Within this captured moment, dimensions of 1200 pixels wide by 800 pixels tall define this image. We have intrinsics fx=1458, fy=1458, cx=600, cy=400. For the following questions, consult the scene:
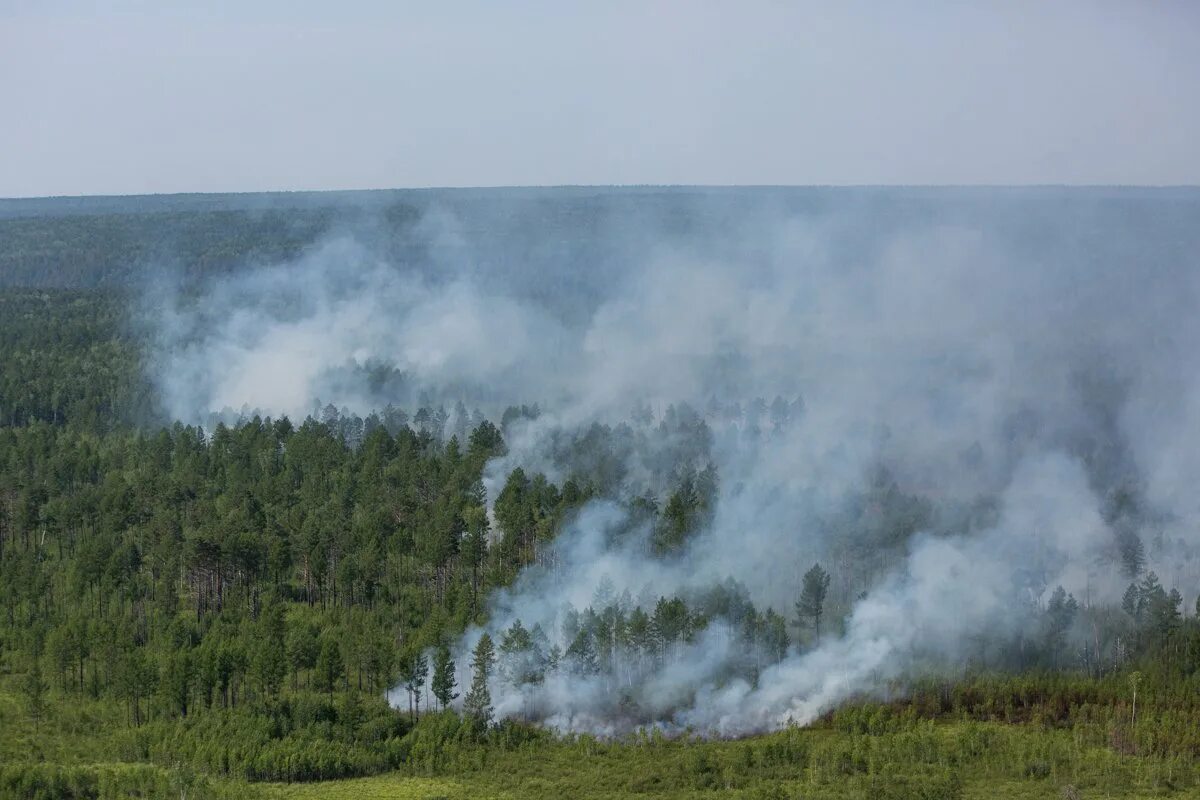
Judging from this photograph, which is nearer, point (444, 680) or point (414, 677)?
point (444, 680)

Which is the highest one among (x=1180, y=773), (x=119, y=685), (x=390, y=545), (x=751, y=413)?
(x=751, y=413)

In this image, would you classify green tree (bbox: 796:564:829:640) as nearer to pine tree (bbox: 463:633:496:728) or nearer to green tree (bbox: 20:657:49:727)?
pine tree (bbox: 463:633:496:728)

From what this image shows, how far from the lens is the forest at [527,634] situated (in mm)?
70438

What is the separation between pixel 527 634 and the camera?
261 feet

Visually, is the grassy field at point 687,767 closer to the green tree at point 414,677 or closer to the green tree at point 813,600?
the green tree at point 414,677

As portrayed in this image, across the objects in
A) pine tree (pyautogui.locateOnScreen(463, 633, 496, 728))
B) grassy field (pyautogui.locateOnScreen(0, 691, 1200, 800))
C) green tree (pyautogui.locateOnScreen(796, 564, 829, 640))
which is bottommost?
grassy field (pyautogui.locateOnScreen(0, 691, 1200, 800))

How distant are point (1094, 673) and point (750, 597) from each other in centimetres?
2164

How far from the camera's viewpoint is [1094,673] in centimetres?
8369

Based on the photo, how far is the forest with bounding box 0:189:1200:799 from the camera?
70438 mm

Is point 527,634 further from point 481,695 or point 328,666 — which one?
point 328,666

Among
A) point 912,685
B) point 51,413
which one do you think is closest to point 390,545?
point 912,685

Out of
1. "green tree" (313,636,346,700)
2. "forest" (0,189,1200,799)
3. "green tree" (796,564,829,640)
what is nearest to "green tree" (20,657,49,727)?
"forest" (0,189,1200,799)

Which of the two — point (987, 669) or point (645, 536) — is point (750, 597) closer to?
point (645, 536)

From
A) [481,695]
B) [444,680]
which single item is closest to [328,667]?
[444,680]
